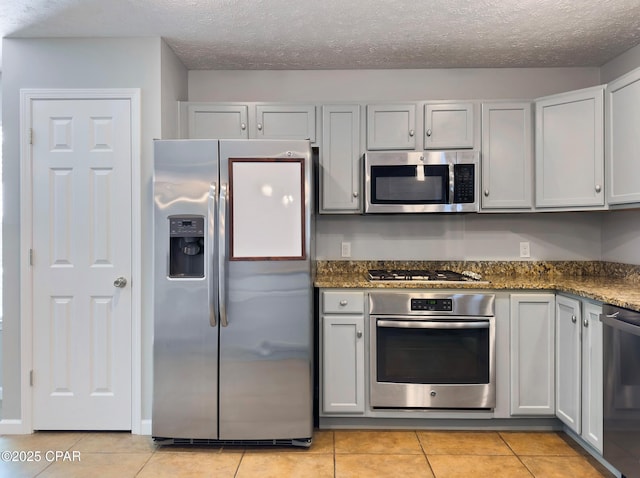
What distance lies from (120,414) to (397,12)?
2.88 m

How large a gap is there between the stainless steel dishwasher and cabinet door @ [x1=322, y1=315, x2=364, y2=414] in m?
1.30

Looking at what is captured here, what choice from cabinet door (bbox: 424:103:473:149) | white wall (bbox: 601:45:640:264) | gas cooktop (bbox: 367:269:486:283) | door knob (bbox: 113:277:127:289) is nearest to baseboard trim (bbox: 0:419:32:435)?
door knob (bbox: 113:277:127:289)

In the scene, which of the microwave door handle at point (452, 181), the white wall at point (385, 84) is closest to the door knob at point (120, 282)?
the white wall at point (385, 84)

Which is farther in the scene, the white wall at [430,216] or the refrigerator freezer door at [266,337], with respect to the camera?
the white wall at [430,216]

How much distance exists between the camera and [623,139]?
261cm

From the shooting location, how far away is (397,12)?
251 centimetres

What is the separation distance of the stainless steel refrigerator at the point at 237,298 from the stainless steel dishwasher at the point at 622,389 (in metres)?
1.53

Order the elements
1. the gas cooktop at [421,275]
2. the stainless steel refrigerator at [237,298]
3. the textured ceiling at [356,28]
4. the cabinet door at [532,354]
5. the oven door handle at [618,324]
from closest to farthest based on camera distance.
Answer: the oven door handle at [618,324] < the textured ceiling at [356,28] < the stainless steel refrigerator at [237,298] < the cabinet door at [532,354] < the gas cooktop at [421,275]

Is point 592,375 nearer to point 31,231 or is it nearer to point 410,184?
point 410,184

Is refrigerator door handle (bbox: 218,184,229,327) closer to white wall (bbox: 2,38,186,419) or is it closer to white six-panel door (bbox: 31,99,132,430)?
white wall (bbox: 2,38,186,419)

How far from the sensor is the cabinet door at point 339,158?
10.3ft

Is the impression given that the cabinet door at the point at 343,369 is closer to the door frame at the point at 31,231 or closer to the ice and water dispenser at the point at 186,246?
the ice and water dispenser at the point at 186,246

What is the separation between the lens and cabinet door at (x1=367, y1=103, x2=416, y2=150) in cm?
311

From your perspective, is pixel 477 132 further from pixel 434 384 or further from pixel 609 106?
pixel 434 384
